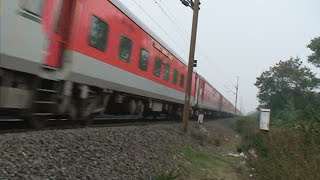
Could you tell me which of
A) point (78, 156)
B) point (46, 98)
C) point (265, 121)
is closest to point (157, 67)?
point (265, 121)

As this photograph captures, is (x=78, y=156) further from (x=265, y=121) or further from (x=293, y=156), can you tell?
(x=265, y=121)

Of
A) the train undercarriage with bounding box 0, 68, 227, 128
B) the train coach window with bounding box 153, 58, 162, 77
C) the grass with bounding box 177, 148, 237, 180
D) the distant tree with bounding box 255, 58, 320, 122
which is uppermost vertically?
the distant tree with bounding box 255, 58, 320, 122

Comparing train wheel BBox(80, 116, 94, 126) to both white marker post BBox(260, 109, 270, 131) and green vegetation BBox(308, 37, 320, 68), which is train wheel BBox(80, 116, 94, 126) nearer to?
white marker post BBox(260, 109, 270, 131)

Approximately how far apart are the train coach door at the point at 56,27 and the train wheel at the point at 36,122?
3.66 feet

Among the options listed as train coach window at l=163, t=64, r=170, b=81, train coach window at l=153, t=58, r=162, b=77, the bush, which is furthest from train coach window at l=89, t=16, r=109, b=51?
train coach window at l=163, t=64, r=170, b=81

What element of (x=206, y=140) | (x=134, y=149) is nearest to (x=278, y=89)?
(x=206, y=140)

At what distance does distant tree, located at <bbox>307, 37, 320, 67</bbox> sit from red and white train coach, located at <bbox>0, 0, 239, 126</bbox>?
3124cm

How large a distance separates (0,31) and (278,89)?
157ft

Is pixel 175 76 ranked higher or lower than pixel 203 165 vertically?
higher

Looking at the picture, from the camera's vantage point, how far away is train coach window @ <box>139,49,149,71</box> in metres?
15.3

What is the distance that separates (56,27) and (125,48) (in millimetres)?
4163

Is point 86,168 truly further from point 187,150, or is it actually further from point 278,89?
point 278,89

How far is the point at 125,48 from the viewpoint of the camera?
13.4m

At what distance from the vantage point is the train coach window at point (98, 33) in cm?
1102
